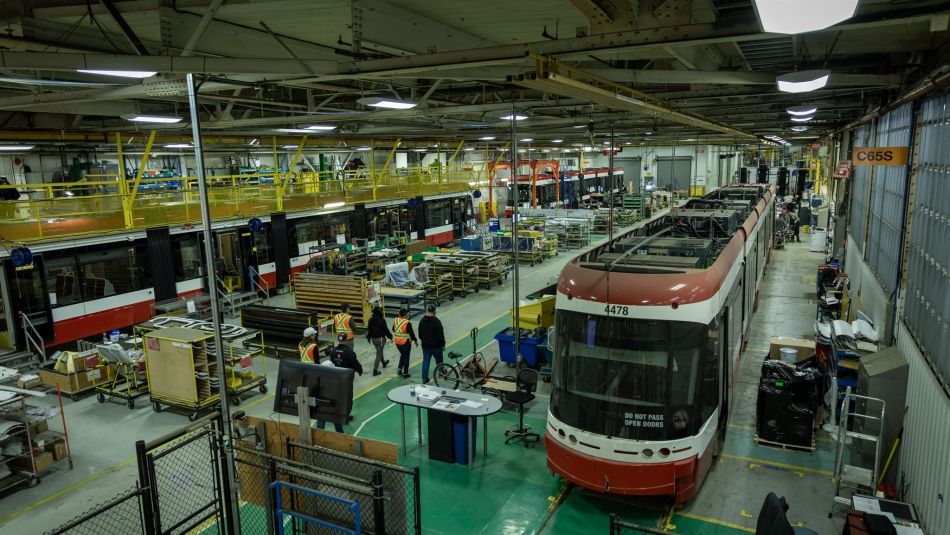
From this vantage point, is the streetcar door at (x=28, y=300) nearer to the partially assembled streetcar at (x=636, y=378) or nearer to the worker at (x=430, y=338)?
the worker at (x=430, y=338)

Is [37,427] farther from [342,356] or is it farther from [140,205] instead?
[140,205]

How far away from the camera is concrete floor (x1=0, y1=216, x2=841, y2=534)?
7.92 metres

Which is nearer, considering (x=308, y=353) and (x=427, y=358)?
(x=308, y=353)

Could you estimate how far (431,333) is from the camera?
40.5 ft

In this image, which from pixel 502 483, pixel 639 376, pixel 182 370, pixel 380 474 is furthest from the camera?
pixel 182 370

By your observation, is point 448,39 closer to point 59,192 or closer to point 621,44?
point 621,44

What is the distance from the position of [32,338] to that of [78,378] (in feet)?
10.6

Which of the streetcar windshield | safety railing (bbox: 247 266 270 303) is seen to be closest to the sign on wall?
the streetcar windshield

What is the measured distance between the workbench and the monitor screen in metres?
9.92

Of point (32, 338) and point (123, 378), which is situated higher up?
point (32, 338)

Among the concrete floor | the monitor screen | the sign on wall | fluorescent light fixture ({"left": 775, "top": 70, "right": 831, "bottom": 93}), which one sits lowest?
the concrete floor

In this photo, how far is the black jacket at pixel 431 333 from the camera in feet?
40.5

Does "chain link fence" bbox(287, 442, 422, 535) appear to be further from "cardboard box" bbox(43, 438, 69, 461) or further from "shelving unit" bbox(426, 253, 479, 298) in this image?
"shelving unit" bbox(426, 253, 479, 298)

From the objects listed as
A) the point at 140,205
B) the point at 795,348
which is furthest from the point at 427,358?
the point at 140,205
